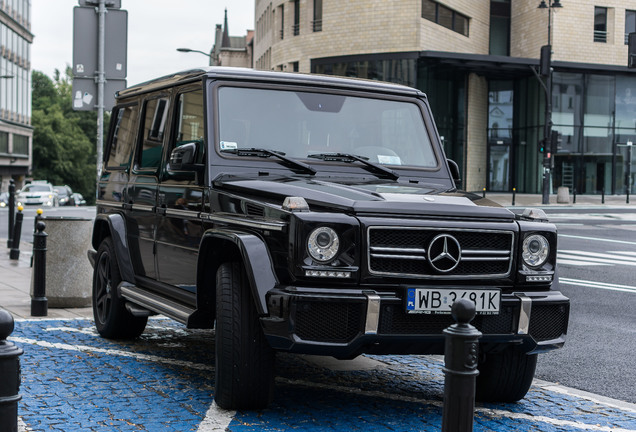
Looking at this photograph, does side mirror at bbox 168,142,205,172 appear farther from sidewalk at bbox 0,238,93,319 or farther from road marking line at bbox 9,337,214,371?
→ sidewalk at bbox 0,238,93,319

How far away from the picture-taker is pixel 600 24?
53.4 meters

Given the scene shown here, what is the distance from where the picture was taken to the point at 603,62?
174 feet

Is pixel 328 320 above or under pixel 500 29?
under

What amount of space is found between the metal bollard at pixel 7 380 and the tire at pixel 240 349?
5.67 feet

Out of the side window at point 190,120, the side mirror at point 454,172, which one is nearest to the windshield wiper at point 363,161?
the side mirror at point 454,172

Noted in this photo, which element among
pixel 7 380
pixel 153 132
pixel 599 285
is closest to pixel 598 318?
pixel 599 285

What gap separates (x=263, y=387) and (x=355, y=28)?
4600 centimetres

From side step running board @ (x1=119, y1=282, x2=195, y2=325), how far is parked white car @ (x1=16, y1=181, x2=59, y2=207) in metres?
40.5

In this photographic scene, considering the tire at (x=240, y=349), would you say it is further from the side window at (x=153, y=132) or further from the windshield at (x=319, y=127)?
the side window at (x=153, y=132)

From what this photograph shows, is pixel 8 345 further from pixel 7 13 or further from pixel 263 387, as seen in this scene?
pixel 7 13

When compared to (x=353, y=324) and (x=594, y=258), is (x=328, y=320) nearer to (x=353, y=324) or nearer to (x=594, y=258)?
(x=353, y=324)

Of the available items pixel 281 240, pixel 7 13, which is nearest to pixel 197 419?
pixel 281 240

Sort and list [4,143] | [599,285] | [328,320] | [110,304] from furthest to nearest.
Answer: [4,143]
[599,285]
[110,304]
[328,320]

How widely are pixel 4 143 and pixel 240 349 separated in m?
83.0
